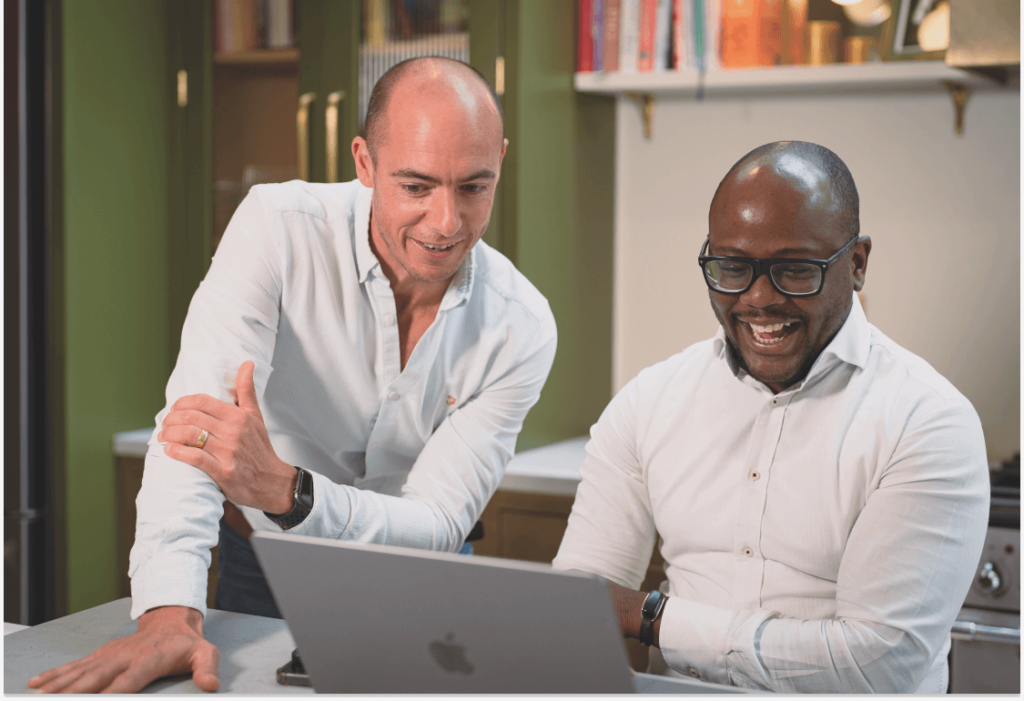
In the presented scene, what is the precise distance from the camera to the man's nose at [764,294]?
4.76 feet

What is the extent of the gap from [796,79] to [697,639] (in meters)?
1.77

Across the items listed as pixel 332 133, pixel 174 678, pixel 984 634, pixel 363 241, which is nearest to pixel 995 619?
pixel 984 634

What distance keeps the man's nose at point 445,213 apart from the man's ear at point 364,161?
0.16 m

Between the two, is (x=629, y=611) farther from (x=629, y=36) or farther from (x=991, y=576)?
(x=629, y=36)

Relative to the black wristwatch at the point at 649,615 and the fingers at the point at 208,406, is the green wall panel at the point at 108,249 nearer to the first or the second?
the fingers at the point at 208,406

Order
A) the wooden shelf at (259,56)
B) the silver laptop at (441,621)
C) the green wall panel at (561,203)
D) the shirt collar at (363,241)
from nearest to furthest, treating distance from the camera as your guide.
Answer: the silver laptop at (441,621)
the shirt collar at (363,241)
the green wall panel at (561,203)
the wooden shelf at (259,56)

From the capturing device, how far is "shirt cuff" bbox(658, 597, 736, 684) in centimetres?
136

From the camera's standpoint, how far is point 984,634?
2.26 metres

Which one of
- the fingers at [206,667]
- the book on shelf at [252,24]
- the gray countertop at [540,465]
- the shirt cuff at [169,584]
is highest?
the book on shelf at [252,24]

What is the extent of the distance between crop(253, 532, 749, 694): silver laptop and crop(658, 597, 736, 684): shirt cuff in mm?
486

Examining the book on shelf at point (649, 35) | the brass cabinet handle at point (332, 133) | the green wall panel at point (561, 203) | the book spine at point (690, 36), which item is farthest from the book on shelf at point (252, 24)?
the book spine at point (690, 36)

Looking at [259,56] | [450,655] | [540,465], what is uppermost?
[259,56]

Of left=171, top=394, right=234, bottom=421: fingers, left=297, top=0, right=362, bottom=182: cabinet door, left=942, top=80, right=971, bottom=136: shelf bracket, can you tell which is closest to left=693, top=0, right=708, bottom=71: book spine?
left=942, top=80, right=971, bottom=136: shelf bracket

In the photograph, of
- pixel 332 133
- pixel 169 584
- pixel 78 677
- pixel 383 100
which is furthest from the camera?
pixel 332 133
